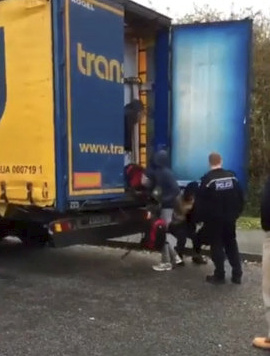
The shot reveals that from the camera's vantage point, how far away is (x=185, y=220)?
25.2ft

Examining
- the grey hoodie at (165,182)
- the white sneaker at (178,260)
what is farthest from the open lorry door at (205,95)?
the white sneaker at (178,260)

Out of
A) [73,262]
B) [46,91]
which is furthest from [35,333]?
[73,262]

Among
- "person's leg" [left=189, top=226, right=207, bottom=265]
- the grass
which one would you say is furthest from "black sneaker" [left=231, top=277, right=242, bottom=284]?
the grass

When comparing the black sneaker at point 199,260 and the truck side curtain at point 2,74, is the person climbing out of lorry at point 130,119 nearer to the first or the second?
the black sneaker at point 199,260

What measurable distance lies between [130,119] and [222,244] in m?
2.28

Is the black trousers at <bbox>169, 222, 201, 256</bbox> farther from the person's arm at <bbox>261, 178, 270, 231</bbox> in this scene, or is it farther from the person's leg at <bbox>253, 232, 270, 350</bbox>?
the person's arm at <bbox>261, 178, 270, 231</bbox>

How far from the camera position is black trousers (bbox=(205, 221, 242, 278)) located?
267 inches

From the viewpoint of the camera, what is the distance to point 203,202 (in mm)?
6785

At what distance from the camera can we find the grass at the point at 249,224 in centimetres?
1148

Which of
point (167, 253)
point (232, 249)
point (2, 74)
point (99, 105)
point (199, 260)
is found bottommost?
point (199, 260)

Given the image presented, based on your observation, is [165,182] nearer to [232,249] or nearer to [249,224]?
[232,249]

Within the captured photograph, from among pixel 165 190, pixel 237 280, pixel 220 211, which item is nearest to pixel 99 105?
pixel 165 190

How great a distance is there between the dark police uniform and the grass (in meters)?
4.57

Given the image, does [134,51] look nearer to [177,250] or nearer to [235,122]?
[235,122]
